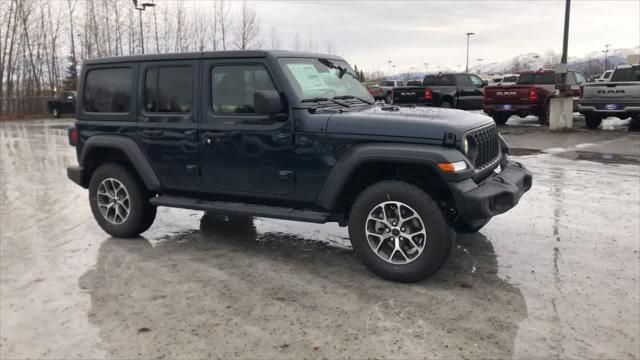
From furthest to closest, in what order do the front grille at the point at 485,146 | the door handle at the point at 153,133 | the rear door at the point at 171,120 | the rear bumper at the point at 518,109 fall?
the rear bumper at the point at 518,109 → the door handle at the point at 153,133 → the rear door at the point at 171,120 → the front grille at the point at 485,146

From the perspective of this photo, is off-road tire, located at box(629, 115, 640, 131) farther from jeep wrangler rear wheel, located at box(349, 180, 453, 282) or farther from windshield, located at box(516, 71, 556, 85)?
jeep wrangler rear wheel, located at box(349, 180, 453, 282)

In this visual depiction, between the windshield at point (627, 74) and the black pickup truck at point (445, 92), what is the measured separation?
6024mm

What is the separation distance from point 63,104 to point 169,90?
99.7 ft

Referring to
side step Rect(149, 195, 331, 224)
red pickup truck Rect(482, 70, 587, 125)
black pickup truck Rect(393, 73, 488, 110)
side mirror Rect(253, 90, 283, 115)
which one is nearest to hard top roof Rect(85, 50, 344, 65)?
side mirror Rect(253, 90, 283, 115)

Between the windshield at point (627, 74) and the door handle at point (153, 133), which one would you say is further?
the windshield at point (627, 74)

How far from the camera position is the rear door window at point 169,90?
209 inches

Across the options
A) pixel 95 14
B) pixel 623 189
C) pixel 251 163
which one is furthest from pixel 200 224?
pixel 95 14

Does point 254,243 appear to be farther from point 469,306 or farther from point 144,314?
point 469,306

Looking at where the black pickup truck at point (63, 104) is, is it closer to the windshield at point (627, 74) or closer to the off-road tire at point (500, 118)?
the off-road tire at point (500, 118)

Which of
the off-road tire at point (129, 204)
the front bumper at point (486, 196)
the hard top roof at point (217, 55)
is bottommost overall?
the off-road tire at point (129, 204)

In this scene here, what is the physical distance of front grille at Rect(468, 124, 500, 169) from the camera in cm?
449

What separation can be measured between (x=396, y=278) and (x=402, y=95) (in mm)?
17084

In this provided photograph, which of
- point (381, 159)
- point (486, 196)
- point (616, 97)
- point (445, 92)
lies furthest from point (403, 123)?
point (445, 92)

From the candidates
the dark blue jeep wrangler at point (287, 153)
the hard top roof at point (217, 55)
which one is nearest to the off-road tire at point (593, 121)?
the dark blue jeep wrangler at point (287, 153)
